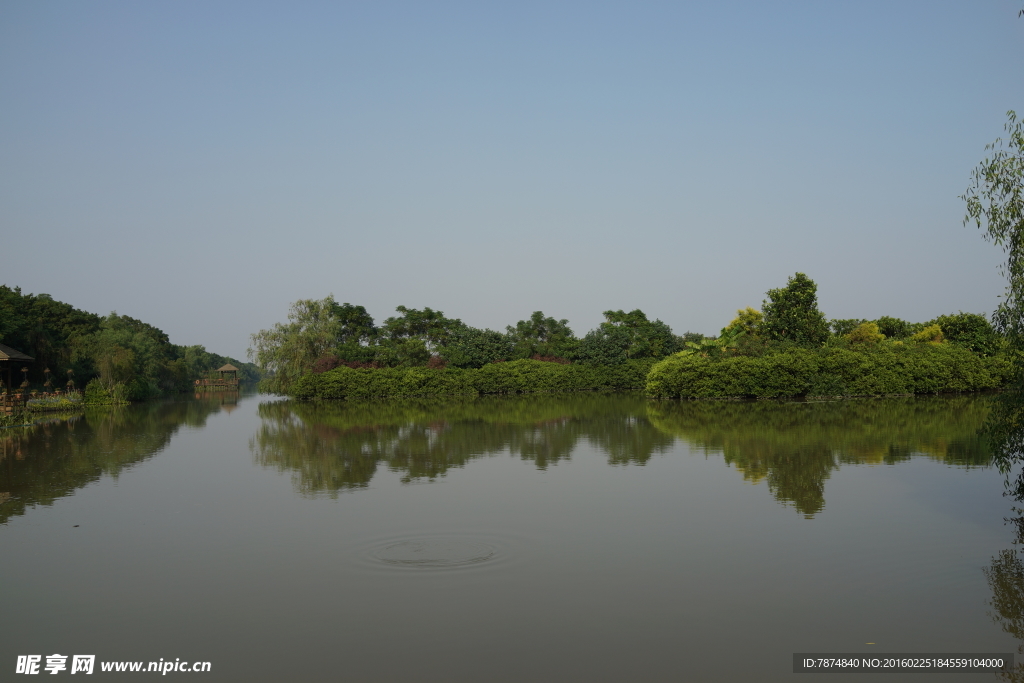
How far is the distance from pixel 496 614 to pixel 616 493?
16.8 feet

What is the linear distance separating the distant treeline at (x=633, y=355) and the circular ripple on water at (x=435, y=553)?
80.9 ft

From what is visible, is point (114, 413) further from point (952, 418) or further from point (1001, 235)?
point (1001, 235)

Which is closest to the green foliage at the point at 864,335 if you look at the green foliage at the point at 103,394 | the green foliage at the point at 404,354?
the green foliage at the point at 404,354

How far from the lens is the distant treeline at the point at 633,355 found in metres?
30.7

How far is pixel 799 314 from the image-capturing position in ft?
110

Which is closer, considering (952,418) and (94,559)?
(94,559)

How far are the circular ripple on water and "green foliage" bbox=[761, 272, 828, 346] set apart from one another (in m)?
27.8

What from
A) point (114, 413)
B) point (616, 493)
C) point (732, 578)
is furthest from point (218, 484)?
point (114, 413)

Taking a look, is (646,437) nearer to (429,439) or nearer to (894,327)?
(429,439)

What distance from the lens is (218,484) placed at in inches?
493

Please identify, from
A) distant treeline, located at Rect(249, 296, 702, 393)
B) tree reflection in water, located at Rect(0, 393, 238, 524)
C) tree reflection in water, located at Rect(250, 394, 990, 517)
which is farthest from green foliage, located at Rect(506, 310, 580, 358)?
tree reflection in water, located at Rect(0, 393, 238, 524)

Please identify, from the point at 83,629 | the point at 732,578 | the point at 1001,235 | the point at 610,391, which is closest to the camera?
the point at 83,629

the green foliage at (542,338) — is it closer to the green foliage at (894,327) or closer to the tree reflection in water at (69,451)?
the green foliage at (894,327)

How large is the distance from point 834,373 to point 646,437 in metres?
15.9
